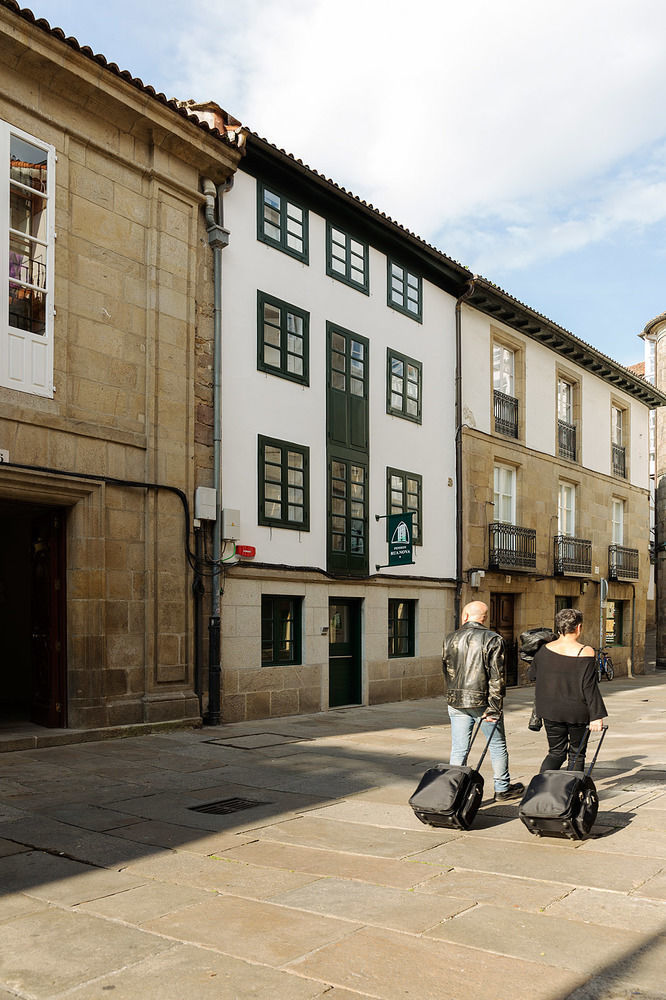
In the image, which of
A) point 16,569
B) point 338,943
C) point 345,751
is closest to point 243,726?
point 345,751

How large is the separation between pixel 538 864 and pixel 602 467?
865 inches

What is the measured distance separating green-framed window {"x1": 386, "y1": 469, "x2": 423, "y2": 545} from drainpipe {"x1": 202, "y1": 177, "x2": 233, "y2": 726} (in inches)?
197

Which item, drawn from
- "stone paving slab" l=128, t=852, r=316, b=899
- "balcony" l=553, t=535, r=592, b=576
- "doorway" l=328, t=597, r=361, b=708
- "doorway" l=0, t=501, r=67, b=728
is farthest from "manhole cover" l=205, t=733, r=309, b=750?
"balcony" l=553, t=535, r=592, b=576

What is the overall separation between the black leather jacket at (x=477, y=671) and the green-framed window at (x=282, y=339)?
825 centimetres

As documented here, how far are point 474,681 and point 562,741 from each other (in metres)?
0.77

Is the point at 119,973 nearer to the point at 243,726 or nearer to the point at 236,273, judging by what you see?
the point at 243,726

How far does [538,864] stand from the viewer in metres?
5.79

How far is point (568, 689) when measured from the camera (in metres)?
6.86

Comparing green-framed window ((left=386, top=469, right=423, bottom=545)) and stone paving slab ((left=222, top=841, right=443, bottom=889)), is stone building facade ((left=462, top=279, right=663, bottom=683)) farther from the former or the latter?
stone paving slab ((left=222, top=841, right=443, bottom=889))

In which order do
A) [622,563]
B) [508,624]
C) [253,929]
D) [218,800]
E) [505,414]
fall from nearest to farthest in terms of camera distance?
[253,929], [218,800], [508,624], [505,414], [622,563]

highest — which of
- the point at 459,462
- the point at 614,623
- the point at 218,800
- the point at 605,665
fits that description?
the point at 459,462

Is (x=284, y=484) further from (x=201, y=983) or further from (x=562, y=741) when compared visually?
(x=201, y=983)

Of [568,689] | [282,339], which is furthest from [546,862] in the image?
[282,339]

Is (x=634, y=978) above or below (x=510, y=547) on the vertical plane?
below
